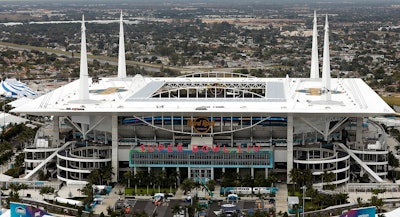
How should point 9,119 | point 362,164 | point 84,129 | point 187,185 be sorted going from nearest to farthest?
1. point 187,185
2. point 362,164
3. point 84,129
4. point 9,119

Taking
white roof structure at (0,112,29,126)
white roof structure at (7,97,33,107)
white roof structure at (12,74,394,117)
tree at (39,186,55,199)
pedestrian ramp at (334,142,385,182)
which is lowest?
tree at (39,186,55,199)

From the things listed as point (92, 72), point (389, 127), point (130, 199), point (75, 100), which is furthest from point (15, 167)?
point (92, 72)

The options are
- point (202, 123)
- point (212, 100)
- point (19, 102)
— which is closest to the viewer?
point (202, 123)

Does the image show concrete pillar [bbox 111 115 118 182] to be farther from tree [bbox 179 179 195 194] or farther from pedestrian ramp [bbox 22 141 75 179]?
tree [bbox 179 179 195 194]

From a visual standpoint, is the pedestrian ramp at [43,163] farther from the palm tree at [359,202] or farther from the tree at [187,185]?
the palm tree at [359,202]

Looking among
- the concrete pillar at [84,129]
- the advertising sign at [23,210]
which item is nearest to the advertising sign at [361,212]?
the advertising sign at [23,210]

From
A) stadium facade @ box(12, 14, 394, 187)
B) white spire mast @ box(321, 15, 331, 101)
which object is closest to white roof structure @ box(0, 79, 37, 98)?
stadium facade @ box(12, 14, 394, 187)

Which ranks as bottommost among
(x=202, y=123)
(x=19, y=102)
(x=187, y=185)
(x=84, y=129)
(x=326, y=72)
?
(x=187, y=185)

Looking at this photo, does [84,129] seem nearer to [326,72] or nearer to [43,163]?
[43,163]

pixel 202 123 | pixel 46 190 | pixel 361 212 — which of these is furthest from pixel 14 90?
pixel 361 212
